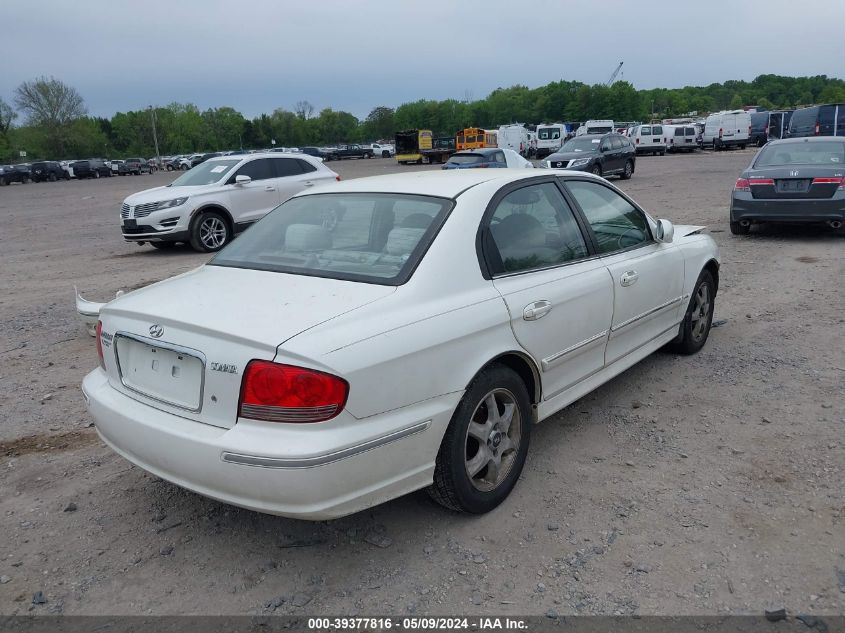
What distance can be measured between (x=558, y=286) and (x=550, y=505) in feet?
3.71

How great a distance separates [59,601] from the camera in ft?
9.32

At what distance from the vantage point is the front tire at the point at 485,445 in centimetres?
305

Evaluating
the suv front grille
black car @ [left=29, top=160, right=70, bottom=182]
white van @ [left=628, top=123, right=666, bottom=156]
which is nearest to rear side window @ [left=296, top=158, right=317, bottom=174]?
the suv front grille

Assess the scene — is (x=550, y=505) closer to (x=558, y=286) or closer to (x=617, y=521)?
(x=617, y=521)

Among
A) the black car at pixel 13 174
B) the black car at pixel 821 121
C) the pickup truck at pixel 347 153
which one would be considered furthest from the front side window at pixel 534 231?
the pickup truck at pixel 347 153

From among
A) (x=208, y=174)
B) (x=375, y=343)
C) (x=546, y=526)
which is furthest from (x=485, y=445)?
(x=208, y=174)

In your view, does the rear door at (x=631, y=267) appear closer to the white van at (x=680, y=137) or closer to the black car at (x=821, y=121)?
the black car at (x=821, y=121)

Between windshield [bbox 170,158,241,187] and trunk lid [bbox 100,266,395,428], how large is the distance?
368 inches

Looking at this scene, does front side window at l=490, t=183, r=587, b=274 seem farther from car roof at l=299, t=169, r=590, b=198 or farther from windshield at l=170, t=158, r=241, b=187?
windshield at l=170, t=158, r=241, b=187

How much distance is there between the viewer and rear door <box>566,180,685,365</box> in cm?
420

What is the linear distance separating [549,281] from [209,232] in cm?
941

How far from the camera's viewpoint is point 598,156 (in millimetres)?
22469

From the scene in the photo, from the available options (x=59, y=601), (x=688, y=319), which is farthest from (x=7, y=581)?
(x=688, y=319)

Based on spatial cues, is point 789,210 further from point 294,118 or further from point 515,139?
point 294,118
